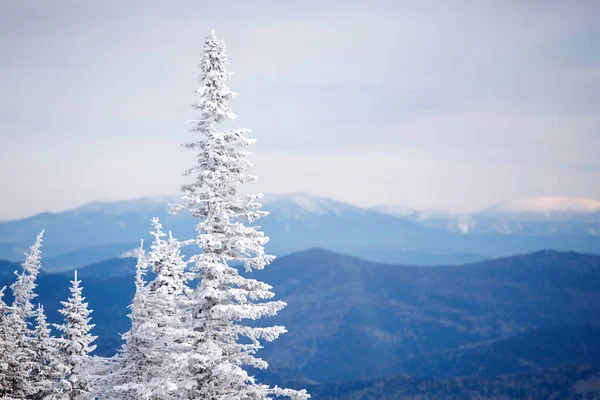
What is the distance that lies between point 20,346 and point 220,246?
26285 millimetres

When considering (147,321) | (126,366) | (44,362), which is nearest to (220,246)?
(147,321)

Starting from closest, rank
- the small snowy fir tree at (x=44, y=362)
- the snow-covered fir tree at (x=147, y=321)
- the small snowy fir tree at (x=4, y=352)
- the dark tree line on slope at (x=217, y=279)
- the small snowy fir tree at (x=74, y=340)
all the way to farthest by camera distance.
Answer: the dark tree line on slope at (x=217, y=279) < the snow-covered fir tree at (x=147, y=321) < the small snowy fir tree at (x=74, y=340) < the small snowy fir tree at (x=4, y=352) < the small snowy fir tree at (x=44, y=362)

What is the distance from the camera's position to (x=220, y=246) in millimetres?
17641

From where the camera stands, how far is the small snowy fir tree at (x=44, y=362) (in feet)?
109

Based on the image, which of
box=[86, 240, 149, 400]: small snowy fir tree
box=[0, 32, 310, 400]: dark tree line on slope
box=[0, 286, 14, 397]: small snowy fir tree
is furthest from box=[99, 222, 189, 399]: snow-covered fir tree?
box=[0, 286, 14, 397]: small snowy fir tree

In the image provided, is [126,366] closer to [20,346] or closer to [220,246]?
[220,246]

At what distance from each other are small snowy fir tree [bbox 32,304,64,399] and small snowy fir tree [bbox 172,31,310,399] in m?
18.6

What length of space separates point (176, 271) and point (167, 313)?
1.88 m

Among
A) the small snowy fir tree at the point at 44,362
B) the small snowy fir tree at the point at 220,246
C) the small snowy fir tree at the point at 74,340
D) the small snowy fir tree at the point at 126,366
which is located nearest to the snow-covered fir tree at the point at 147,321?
the small snowy fir tree at the point at 126,366

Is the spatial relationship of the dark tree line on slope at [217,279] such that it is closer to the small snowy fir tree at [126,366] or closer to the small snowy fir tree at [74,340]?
the small snowy fir tree at [126,366]

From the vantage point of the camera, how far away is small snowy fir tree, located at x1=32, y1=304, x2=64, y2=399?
33.1 metres

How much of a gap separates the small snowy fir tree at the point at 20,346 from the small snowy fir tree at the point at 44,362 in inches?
12.7

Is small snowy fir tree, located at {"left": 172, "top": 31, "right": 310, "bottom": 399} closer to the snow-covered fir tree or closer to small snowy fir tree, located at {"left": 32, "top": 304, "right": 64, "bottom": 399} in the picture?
the snow-covered fir tree

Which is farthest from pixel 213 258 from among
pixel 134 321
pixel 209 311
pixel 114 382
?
pixel 114 382
